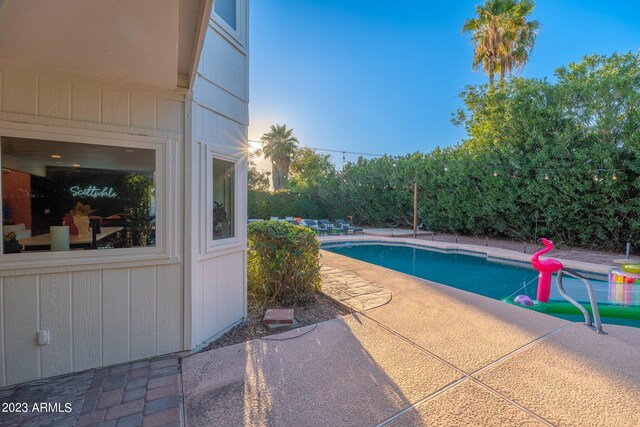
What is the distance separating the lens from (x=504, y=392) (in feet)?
7.34

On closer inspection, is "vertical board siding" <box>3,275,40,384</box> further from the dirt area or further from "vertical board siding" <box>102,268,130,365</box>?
the dirt area

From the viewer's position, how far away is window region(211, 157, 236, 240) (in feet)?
10.6

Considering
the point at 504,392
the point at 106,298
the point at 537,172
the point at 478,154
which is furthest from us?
the point at 478,154

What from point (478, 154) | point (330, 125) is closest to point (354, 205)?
point (330, 125)

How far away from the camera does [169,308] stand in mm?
2807

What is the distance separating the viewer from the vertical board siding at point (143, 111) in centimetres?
267

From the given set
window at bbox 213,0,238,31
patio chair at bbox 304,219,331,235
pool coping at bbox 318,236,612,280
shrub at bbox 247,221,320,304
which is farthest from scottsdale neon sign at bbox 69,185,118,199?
patio chair at bbox 304,219,331,235

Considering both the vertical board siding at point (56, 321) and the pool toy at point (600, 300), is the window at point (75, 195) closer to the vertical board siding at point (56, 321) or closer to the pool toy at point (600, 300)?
the vertical board siding at point (56, 321)

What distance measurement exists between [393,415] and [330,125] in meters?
18.5

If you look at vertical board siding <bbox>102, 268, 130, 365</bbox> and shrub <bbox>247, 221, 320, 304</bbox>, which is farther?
shrub <bbox>247, 221, 320, 304</bbox>

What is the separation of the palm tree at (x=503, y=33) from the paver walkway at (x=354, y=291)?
13886 mm

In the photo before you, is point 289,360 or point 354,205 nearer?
point 289,360

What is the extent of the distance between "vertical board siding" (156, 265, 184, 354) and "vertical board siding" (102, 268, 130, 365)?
0.85 ft

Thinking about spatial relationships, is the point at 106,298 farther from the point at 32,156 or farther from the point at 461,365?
the point at 461,365
